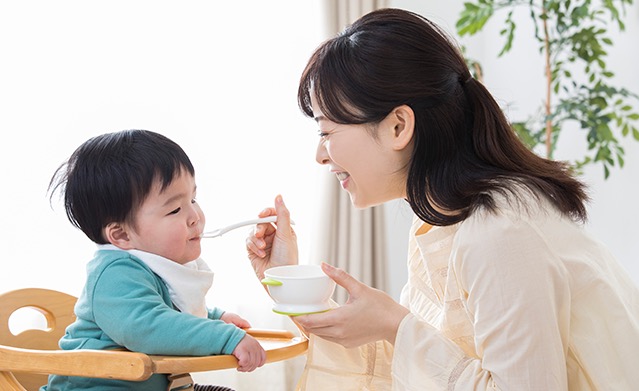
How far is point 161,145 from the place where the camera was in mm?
1578

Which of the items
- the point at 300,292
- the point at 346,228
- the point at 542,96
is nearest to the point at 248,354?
the point at 300,292

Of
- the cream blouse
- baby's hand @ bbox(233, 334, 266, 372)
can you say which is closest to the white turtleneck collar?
baby's hand @ bbox(233, 334, 266, 372)

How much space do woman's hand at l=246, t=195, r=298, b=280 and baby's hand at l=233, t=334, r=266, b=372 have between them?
0.33 meters

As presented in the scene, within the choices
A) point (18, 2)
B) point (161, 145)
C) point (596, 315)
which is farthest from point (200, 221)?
point (18, 2)

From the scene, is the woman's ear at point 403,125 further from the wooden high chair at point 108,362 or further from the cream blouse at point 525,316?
the wooden high chair at point 108,362

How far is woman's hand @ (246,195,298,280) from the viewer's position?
168 cm

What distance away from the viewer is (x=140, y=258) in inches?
60.6

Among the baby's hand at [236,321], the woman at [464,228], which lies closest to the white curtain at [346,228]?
the baby's hand at [236,321]

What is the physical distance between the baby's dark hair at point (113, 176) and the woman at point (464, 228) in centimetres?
33

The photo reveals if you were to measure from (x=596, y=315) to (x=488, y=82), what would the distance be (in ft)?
8.43

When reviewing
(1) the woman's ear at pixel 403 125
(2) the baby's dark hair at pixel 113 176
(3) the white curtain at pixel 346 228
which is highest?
(1) the woman's ear at pixel 403 125

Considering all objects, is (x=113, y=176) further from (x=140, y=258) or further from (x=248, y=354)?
(x=248, y=354)

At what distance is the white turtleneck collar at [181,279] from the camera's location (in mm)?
1545

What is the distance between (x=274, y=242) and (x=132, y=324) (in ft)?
1.35
